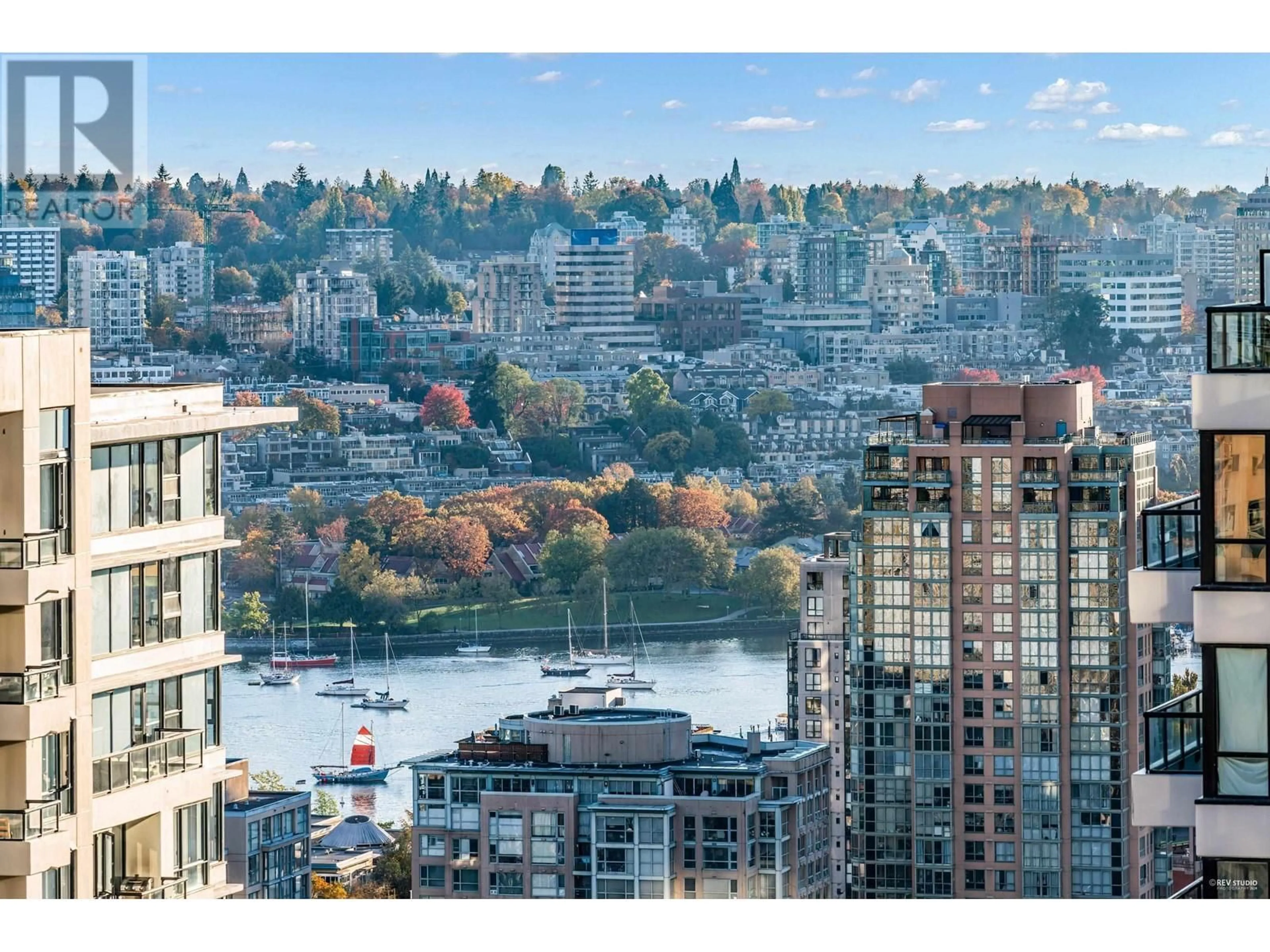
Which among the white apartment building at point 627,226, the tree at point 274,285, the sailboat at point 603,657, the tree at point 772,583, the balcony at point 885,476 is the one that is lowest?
the sailboat at point 603,657

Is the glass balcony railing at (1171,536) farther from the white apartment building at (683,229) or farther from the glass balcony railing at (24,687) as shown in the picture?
the white apartment building at (683,229)

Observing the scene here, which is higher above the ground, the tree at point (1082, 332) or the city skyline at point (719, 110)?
the city skyline at point (719, 110)

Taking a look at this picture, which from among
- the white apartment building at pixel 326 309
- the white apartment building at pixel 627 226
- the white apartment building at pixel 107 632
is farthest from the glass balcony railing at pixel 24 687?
the white apartment building at pixel 627 226

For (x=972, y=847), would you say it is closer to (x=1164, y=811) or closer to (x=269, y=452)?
(x=1164, y=811)

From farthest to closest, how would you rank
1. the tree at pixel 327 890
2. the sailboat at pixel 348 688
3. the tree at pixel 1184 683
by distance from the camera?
the sailboat at pixel 348 688 → the tree at pixel 327 890 → the tree at pixel 1184 683

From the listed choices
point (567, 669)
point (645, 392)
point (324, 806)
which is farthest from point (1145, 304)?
point (324, 806)

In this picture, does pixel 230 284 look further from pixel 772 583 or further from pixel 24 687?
pixel 24 687

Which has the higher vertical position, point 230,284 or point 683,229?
point 683,229
